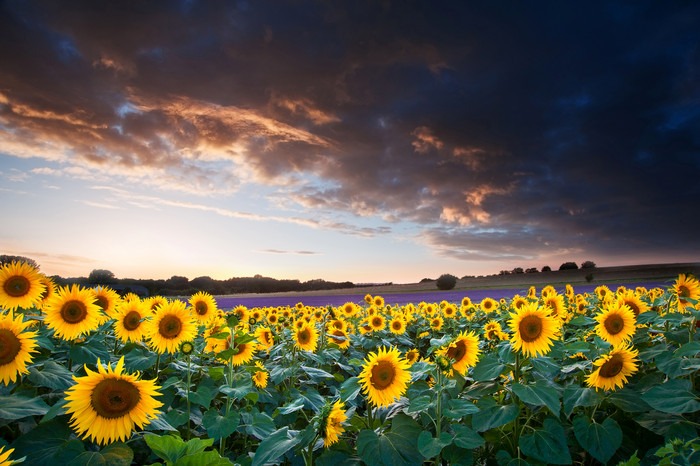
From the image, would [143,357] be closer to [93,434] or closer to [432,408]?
[93,434]

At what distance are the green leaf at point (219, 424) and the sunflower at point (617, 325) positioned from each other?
3.57 meters

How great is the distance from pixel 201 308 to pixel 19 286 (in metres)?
2.01

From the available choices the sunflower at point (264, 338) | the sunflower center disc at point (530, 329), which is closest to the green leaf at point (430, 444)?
the sunflower center disc at point (530, 329)

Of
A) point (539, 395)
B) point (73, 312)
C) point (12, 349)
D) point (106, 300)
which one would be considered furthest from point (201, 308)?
point (539, 395)

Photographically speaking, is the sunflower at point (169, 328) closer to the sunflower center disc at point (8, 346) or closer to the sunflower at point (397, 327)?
the sunflower center disc at point (8, 346)

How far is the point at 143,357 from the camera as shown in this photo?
4.14 m

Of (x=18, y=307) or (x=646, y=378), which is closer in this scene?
(x=646, y=378)

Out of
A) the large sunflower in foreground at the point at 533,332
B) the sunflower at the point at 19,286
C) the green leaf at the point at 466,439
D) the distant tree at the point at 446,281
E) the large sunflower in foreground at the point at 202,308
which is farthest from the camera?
the distant tree at the point at 446,281

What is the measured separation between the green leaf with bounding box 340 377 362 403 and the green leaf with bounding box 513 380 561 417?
1.23 meters

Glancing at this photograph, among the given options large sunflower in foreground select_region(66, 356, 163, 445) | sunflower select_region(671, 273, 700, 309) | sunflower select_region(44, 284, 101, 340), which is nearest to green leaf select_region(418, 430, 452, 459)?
large sunflower in foreground select_region(66, 356, 163, 445)

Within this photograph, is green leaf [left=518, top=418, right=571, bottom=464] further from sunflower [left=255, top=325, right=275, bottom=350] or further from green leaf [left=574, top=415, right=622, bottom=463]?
sunflower [left=255, top=325, right=275, bottom=350]

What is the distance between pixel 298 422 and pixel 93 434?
216cm

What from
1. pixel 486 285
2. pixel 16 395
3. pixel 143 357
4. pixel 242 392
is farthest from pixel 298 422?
pixel 486 285

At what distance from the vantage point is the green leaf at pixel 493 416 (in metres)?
3.01
